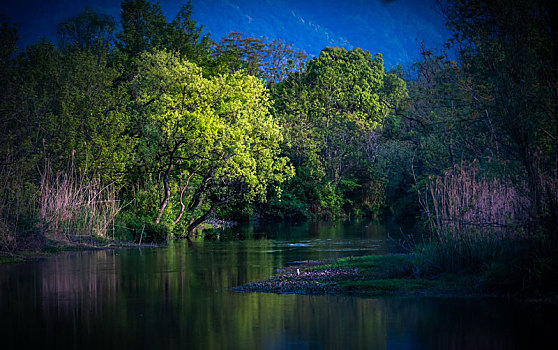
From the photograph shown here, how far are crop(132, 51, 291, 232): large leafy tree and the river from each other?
1649 cm

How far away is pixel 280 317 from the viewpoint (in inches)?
564

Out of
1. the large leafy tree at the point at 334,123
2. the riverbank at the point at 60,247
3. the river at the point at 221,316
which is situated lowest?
the river at the point at 221,316

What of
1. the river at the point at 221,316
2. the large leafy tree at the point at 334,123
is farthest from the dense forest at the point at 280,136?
the river at the point at 221,316

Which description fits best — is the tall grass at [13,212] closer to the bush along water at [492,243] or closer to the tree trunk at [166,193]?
the tree trunk at [166,193]

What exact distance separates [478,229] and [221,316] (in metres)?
7.62

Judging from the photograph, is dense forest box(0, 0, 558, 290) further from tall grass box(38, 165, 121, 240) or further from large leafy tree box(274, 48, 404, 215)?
large leafy tree box(274, 48, 404, 215)

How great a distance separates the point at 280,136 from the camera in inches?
1655

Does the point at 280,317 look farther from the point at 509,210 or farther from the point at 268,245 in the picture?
the point at 268,245

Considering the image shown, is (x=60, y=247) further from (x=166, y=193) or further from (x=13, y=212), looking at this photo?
(x=166, y=193)

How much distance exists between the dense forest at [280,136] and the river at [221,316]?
308 cm

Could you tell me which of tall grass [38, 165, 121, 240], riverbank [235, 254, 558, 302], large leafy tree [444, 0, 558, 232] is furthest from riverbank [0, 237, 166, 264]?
large leafy tree [444, 0, 558, 232]

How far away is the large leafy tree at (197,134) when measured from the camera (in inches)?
1515

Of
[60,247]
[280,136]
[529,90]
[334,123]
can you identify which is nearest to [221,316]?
[529,90]

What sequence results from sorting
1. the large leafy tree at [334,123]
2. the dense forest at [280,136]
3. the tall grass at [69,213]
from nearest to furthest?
the dense forest at [280,136], the tall grass at [69,213], the large leafy tree at [334,123]
